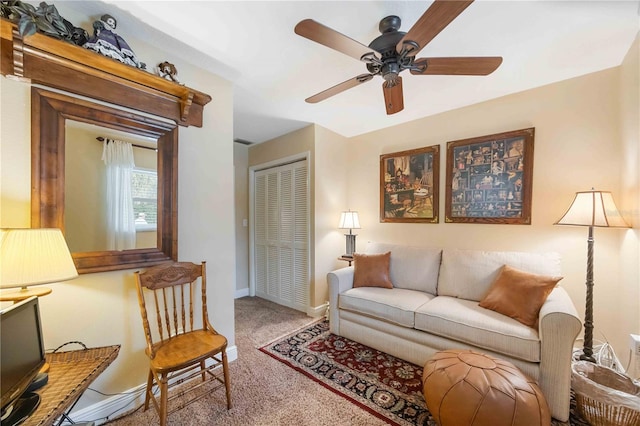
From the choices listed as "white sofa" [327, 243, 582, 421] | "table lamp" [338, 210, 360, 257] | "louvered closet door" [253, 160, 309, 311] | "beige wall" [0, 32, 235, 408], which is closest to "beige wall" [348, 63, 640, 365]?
"white sofa" [327, 243, 582, 421]

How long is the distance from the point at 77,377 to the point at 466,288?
9.09ft

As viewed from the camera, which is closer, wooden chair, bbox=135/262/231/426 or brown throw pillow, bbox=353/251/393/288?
wooden chair, bbox=135/262/231/426

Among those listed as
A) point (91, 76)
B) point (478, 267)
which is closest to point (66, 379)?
point (91, 76)

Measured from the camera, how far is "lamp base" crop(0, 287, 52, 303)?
3.62ft

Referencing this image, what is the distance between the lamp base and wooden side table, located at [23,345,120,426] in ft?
1.18

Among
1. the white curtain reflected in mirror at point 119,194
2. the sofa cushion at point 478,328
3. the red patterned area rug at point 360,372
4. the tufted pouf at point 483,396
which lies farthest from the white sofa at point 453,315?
the white curtain reflected in mirror at point 119,194

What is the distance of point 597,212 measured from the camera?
71.4 inches

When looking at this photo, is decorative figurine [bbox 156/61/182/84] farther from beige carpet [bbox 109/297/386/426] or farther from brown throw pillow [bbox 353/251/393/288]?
brown throw pillow [bbox 353/251/393/288]

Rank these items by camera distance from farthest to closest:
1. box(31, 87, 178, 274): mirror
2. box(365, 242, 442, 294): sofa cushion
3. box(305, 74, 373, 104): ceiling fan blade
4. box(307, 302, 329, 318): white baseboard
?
box(307, 302, 329, 318): white baseboard < box(365, 242, 442, 294): sofa cushion < box(305, 74, 373, 104): ceiling fan blade < box(31, 87, 178, 274): mirror

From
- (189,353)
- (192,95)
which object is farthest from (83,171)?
(189,353)

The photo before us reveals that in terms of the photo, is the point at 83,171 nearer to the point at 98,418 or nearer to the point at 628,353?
Result: the point at 98,418

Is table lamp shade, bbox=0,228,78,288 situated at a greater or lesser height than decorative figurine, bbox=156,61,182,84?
lesser

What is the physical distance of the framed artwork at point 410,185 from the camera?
2936mm

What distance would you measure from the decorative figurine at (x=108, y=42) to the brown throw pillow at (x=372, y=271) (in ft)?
8.34
